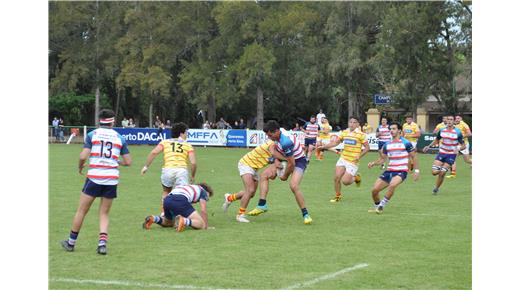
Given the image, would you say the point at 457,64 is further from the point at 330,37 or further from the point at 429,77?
the point at 330,37

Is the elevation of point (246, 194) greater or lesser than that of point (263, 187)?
lesser

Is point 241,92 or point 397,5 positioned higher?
point 397,5

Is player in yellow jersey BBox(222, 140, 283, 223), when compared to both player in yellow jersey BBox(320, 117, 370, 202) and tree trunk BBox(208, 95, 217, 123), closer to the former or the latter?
→ player in yellow jersey BBox(320, 117, 370, 202)

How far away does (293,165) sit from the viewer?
13664 millimetres

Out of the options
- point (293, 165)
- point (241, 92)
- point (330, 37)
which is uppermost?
point (330, 37)

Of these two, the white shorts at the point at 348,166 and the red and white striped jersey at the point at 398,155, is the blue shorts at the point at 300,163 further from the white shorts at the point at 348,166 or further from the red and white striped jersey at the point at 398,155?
the white shorts at the point at 348,166

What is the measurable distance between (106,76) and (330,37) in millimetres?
20726

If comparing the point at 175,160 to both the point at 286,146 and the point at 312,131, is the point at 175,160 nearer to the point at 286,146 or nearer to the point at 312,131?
the point at 286,146

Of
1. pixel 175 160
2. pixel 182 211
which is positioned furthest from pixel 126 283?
pixel 175 160

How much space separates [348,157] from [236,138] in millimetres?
28186

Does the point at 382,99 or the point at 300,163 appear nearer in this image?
the point at 300,163

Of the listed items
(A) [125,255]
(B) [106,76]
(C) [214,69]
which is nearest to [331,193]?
(A) [125,255]

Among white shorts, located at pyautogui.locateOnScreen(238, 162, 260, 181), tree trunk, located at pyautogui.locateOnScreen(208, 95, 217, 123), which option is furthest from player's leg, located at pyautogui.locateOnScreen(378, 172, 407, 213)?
tree trunk, located at pyautogui.locateOnScreen(208, 95, 217, 123)

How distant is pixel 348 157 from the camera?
18.1 m
